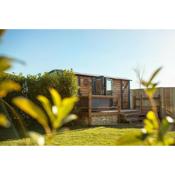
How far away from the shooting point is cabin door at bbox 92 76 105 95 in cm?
1045

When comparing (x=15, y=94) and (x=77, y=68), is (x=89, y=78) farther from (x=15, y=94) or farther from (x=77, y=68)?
(x=15, y=94)

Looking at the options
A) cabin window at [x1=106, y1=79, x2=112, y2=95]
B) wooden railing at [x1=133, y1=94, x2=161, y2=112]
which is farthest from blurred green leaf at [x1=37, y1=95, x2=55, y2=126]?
cabin window at [x1=106, y1=79, x2=112, y2=95]

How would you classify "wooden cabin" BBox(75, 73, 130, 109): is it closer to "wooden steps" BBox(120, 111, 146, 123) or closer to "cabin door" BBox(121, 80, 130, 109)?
"cabin door" BBox(121, 80, 130, 109)

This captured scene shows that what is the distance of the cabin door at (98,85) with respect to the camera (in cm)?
1045

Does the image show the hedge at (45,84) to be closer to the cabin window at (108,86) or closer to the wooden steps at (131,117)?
the wooden steps at (131,117)

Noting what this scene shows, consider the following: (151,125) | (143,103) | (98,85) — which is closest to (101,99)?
(98,85)

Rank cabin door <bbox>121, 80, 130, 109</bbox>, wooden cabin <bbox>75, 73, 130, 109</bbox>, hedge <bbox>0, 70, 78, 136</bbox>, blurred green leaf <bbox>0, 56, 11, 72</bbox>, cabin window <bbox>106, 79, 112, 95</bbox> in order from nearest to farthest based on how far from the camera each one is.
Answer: blurred green leaf <bbox>0, 56, 11, 72</bbox>
hedge <bbox>0, 70, 78, 136</bbox>
wooden cabin <bbox>75, 73, 130, 109</bbox>
cabin window <bbox>106, 79, 112, 95</bbox>
cabin door <bbox>121, 80, 130, 109</bbox>

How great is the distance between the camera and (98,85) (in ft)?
34.7

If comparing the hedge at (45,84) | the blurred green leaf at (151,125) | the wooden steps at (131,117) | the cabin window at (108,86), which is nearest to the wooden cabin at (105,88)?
the cabin window at (108,86)

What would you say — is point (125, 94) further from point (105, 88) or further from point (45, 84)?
point (45, 84)
